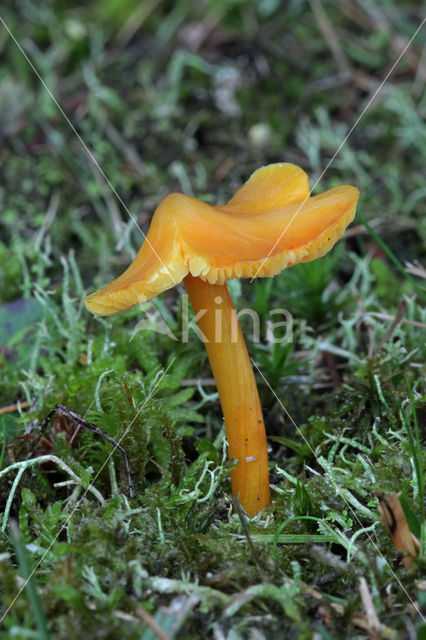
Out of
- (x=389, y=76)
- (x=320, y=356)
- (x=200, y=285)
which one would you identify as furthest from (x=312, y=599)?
(x=389, y=76)

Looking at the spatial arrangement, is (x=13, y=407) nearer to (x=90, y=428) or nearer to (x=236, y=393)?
(x=90, y=428)

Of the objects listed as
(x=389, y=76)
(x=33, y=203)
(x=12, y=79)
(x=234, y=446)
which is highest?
(x=12, y=79)

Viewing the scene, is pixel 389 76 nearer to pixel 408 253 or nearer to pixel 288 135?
pixel 288 135

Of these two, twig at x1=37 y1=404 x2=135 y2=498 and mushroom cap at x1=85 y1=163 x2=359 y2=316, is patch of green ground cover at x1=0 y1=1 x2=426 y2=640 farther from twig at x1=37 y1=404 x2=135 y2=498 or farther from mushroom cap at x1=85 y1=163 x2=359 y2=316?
mushroom cap at x1=85 y1=163 x2=359 y2=316

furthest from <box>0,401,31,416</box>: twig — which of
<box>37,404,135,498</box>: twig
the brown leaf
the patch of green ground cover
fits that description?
the brown leaf

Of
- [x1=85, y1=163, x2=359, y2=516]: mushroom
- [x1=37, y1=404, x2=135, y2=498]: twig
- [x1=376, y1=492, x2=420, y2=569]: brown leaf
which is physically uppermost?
[x1=85, y1=163, x2=359, y2=516]: mushroom

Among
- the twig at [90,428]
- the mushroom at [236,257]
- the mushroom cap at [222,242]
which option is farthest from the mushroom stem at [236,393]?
the twig at [90,428]

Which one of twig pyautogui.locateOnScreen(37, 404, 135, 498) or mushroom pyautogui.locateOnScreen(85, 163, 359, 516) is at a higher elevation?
mushroom pyautogui.locateOnScreen(85, 163, 359, 516)
